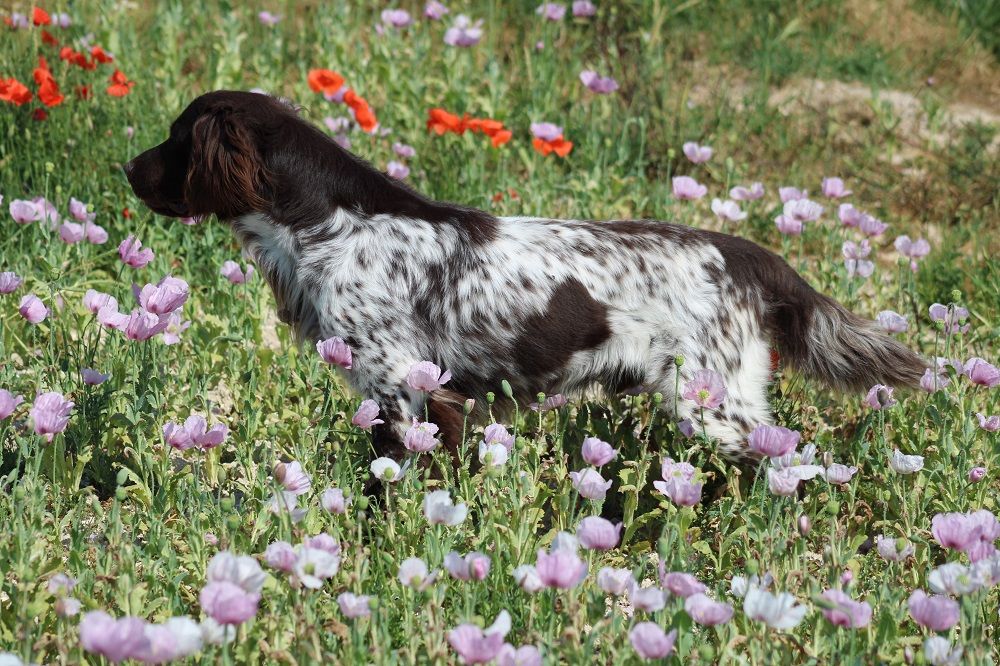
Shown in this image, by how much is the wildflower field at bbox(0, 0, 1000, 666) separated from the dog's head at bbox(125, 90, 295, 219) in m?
0.22

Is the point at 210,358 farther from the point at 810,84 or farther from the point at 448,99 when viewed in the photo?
the point at 810,84

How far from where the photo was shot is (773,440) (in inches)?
106

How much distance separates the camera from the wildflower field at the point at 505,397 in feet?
→ 8.04

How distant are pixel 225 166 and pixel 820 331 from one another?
1964 millimetres

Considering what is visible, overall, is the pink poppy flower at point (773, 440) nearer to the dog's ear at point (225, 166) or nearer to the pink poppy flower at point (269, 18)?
the dog's ear at point (225, 166)

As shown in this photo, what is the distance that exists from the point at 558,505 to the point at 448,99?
3431 mm

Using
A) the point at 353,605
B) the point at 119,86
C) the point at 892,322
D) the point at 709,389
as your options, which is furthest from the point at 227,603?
the point at 119,86

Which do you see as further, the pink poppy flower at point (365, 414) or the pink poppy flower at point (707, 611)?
the pink poppy flower at point (365, 414)

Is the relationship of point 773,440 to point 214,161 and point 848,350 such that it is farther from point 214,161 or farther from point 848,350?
point 214,161

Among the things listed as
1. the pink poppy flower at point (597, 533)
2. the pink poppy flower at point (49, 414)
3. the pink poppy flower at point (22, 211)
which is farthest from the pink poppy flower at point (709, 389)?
the pink poppy flower at point (22, 211)

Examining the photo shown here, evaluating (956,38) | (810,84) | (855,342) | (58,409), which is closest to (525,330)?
(855,342)

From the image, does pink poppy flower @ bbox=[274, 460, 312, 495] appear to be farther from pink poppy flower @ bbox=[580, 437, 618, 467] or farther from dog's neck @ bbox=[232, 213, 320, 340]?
dog's neck @ bbox=[232, 213, 320, 340]

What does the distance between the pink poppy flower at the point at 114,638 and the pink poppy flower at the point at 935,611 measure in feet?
4.62

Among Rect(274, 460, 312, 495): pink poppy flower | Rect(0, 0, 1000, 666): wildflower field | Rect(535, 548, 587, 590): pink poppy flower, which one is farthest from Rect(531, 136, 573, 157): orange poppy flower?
Rect(535, 548, 587, 590): pink poppy flower
